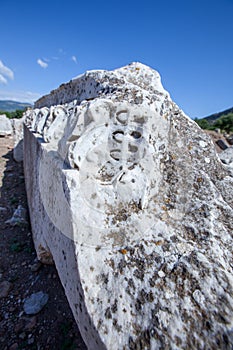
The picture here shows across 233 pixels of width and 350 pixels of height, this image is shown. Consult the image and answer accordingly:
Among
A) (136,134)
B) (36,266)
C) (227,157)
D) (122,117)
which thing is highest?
(122,117)

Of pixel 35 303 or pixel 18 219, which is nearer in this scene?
pixel 35 303

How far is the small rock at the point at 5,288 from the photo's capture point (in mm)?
2239

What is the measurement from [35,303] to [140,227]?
1588mm

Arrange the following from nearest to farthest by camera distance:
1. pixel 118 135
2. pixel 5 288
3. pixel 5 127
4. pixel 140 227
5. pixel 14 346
→ 1. pixel 140 227
2. pixel 118 135
3. pixel 14 346
4. pixel 5 288
5. pixel 5 127

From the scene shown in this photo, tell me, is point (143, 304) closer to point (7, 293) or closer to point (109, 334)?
point (109, 334)

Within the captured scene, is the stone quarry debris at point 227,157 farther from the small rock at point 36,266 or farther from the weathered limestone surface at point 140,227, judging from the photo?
the small rock at point 36,266

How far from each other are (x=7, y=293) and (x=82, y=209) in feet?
5.80

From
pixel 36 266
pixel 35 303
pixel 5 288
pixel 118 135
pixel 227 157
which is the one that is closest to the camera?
pixel 118 135

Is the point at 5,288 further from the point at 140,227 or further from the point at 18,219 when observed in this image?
the point at 140,227

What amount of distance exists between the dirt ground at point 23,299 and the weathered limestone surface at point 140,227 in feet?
2.32

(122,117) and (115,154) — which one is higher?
(122,117)

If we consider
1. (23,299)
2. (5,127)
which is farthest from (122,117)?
(5,127)

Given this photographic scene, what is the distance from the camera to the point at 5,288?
2307 mm

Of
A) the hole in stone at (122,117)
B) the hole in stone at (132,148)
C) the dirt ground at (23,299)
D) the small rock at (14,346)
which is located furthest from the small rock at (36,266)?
the hole in stone at (122,117)
